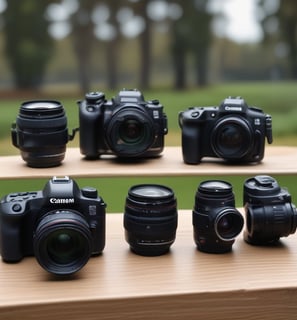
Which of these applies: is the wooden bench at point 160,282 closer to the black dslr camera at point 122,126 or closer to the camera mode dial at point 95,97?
the black dslr camera at point 122,126

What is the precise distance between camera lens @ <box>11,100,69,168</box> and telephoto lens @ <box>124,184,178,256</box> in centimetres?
20

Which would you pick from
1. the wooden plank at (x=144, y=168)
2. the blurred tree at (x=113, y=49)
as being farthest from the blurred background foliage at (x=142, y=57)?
the wooden plank at (x=144, y=168)

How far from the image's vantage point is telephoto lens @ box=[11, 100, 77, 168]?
1.34m

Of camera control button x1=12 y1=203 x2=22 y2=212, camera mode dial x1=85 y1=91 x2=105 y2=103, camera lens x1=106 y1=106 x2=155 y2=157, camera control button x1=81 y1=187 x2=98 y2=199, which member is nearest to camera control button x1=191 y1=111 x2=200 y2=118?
camera lens x1=106 y1=106 x2=155 y2=157

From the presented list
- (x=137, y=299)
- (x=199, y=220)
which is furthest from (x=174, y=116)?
(x=137, y=299)

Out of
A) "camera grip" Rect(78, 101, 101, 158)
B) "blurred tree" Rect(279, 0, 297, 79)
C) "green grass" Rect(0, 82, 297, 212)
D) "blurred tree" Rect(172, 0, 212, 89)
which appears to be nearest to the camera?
"camera grip" Rect(78, 101, 101, 158)

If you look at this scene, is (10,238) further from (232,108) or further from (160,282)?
(232,108)

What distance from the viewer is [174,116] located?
1.88 metres

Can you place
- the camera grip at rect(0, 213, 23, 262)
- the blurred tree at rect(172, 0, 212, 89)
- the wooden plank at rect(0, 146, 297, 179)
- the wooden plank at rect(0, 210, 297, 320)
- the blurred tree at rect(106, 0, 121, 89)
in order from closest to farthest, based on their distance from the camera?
the wooden plank at rect(0, 210, 297, 320) → the camera grip at rect(0, 213, 23, 262) → the wooden plank at rect(0, 146, 297, 179) → the blurred tree at rect(106, 0, 121, 89) → the blurred tree at rect(172, 0, 212, 89)

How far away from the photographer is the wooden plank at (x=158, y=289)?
1083 mm

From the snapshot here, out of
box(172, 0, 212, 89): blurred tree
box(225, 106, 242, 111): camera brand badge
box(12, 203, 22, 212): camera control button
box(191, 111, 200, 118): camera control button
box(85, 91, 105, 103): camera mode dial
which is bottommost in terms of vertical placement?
box(12, 203, 22, 212): camera control button

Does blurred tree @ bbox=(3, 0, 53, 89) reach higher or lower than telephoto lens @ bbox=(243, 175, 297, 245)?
higher

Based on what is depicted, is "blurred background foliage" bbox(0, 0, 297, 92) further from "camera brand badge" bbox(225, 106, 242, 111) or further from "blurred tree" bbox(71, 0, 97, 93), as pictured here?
"camera brand badge" bbox(225, 106, 242, 111)

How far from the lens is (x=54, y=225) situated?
1132 mm
